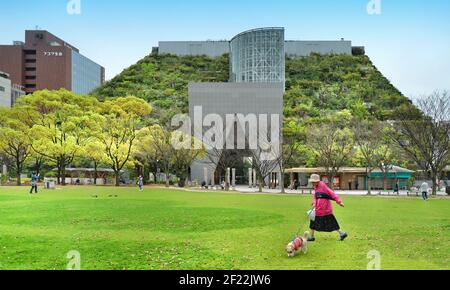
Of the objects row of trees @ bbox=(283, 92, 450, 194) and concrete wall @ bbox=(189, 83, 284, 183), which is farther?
concrete wall @ bbox=(189, 83, 284, 183)

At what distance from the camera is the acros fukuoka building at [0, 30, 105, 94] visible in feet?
23.4

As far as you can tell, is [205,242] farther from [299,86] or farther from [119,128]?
[299,86]

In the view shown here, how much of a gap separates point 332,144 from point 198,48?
50.2 m

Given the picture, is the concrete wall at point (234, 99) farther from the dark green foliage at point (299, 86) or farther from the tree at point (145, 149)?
the tree at point (145, 149)

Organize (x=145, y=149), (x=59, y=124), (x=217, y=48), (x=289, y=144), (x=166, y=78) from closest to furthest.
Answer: (x=59, y=124) < (x=289, y=144) < (x=145, y=149) < (x=166, y=78) < (x=217, y=48)

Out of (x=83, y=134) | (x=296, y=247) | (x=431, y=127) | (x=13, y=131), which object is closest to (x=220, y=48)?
(x=83, y=134)

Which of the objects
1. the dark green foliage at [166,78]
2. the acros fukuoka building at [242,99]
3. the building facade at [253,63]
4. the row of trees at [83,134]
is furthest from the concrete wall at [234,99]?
the row of trees at [83,134]

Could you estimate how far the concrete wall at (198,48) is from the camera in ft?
266

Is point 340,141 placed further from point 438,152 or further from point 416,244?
point 416,244

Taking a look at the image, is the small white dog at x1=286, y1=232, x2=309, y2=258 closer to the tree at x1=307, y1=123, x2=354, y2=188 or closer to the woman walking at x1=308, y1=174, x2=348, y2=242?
the woman walking at x1=308, y1=174, x2=348, y2=242

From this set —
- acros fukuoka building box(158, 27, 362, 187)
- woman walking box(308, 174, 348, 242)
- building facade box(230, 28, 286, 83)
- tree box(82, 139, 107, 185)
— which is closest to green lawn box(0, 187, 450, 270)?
woman walking box(308, 174, 348, 242)

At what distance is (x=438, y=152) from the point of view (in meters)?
34.3

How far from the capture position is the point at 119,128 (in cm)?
4497

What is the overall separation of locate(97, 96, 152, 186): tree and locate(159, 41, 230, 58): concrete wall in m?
35.5
